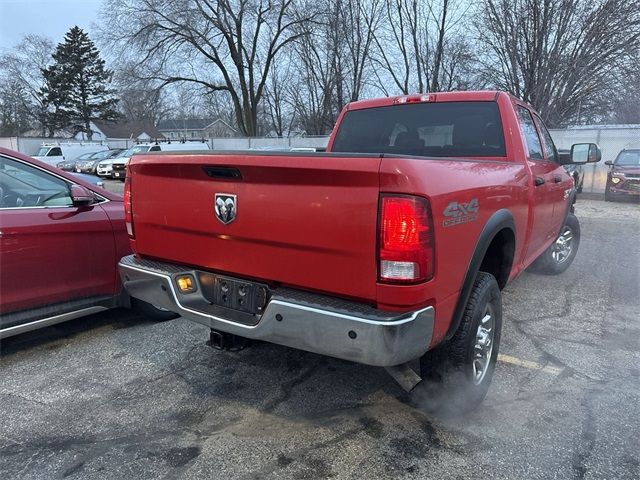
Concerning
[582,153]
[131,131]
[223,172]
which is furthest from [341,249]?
[131,131]

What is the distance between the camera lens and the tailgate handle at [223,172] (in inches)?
99.0

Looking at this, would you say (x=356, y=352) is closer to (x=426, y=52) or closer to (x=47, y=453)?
(x=47, y=453)

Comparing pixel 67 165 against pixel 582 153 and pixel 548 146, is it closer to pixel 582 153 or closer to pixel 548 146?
pixel 548 146

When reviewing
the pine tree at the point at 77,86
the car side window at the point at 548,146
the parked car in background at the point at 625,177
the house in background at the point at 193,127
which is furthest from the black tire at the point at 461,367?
the house in background at the point at 193,127

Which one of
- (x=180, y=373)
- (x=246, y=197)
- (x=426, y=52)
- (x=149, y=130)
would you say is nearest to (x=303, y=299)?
(x=246, y=197)

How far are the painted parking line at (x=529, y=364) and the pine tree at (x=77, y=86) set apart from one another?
59.9m

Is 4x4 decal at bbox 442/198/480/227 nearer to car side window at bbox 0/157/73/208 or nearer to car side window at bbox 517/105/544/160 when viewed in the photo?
car side window at bbox 517/105/544/160

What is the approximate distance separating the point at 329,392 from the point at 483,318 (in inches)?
43.5

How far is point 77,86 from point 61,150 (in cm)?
2798

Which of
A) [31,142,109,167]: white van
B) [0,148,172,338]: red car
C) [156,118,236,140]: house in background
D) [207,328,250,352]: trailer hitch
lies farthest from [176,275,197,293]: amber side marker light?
[156,118,236,140]: house in background

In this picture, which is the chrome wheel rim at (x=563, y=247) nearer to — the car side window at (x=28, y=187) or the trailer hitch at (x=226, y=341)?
the trailer hitch at (x=226, y=341)

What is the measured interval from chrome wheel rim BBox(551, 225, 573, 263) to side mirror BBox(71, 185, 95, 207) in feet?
17.3

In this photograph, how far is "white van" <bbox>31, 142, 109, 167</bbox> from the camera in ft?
103

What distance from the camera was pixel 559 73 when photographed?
21.7m
